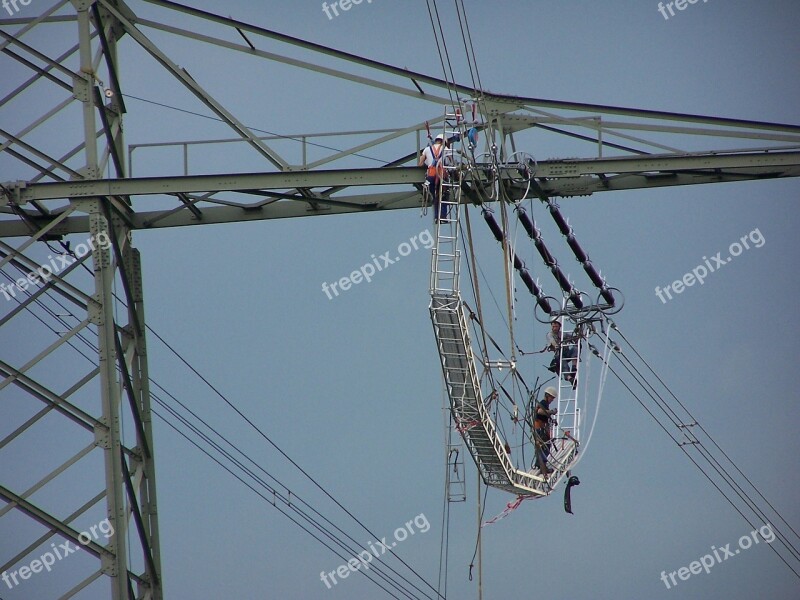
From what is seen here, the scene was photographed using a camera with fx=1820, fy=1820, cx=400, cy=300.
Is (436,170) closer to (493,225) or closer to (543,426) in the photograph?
(493,225)

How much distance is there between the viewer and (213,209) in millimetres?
34938

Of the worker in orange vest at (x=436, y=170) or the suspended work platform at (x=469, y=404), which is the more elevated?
the worker in orange vest at (x=436, y=170)

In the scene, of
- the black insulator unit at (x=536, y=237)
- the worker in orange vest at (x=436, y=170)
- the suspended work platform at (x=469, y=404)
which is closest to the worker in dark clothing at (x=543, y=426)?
the suspended work platform at (x=469, y=404)

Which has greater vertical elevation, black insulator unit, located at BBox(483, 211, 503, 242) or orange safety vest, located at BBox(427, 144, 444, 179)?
orange safety vest, located at BBox(427, 144, 444, 179)

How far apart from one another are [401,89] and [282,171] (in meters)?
2.89

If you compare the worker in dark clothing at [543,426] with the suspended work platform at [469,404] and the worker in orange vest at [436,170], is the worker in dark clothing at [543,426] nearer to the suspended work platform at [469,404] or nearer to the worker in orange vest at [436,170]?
the suspended work platform at [469,404]

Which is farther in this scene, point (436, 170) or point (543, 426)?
point (543, 426)

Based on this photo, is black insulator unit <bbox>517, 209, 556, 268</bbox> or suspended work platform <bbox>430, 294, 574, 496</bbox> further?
black insulator unit <bbox>517, 209, 556, 268</bbox>

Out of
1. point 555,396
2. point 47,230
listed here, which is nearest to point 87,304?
point 47,230

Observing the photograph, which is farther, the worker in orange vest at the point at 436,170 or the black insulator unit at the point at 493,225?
the black insulator unit at the point at 493,225

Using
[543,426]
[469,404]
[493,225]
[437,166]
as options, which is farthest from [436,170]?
[543,426]

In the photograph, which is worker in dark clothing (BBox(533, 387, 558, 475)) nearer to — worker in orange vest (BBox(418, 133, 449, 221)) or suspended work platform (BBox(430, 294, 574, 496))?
suspended work platform (BBox(430, 294, 574, 496))

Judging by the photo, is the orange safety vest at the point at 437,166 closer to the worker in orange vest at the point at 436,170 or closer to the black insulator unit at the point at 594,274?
the worker in orange vest at the point at 436,170

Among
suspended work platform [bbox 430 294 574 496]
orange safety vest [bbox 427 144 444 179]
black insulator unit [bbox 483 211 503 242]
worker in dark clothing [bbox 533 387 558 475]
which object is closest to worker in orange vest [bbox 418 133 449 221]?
orange safety vest [bbox 427 144 444 179]
